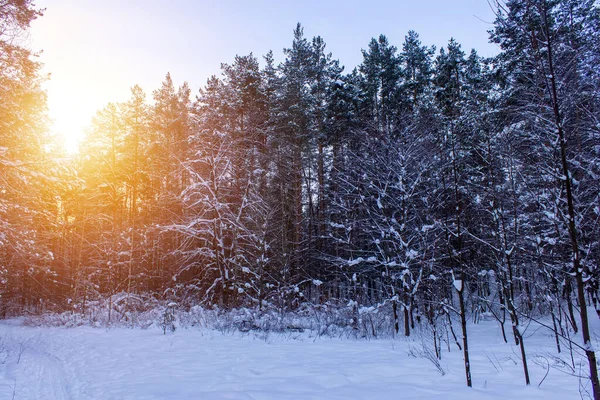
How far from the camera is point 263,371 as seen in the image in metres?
6.30

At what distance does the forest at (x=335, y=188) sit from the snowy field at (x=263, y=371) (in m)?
1.13

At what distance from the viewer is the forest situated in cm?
888

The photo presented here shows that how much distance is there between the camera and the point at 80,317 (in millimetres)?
16750

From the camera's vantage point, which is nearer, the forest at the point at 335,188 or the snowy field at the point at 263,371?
the snowy field at the point at 263,371

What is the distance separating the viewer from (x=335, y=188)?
19.5 m

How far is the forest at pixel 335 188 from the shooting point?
8875mm

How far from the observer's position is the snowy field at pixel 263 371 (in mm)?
4887

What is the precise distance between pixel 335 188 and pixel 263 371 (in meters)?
14.0

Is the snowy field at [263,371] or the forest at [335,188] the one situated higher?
the forest at [335,188]

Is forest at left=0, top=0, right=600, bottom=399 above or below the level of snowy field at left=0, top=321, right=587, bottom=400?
above

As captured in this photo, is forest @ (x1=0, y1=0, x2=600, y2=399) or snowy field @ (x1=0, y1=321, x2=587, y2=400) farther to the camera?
forest @ (x1=0, y1=0, x2=600, y2=399)

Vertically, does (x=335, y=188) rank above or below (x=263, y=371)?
above

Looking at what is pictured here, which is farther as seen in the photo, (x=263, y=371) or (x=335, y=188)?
(x=335, y=188)

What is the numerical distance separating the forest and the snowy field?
1.13 meters
